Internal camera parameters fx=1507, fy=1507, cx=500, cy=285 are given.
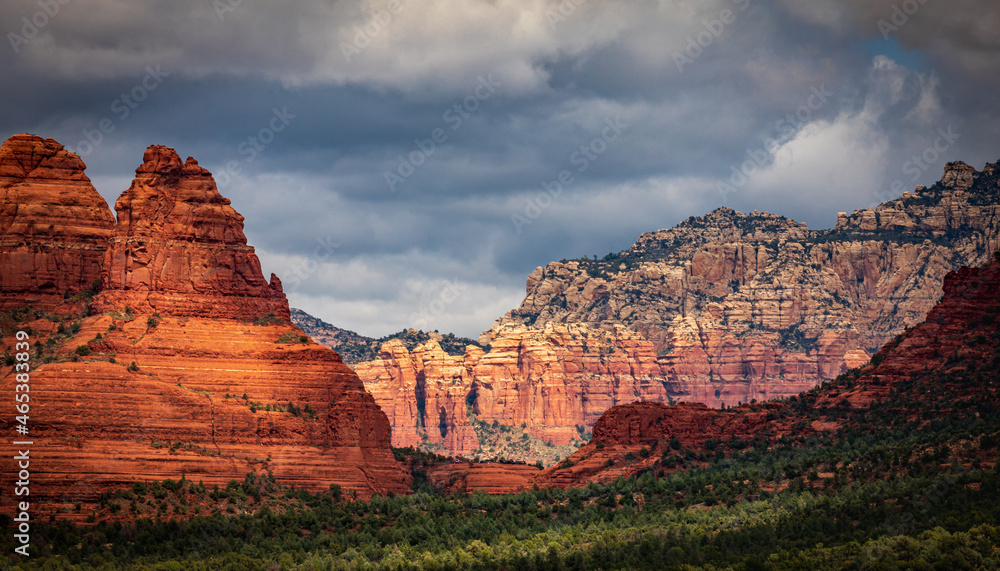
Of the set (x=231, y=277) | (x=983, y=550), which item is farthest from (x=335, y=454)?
(x=983, y=550)

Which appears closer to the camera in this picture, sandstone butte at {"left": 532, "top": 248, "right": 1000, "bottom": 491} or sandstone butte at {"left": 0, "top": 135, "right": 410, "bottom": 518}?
sandstone butte at {"left": 0, "top": 135, "right": 410, "bottom": 518}

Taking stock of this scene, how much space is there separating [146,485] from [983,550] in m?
64.0

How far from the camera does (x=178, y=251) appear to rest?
450ft

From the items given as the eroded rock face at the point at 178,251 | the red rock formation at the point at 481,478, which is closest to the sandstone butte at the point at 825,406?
the red rock formation at the point at 481,478

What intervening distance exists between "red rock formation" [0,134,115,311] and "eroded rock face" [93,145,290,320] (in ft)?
14.0

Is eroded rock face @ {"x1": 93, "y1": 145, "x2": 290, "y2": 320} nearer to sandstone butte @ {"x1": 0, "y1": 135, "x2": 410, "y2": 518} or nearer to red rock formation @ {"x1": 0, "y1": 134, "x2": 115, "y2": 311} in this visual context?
sandstone butte @ {"x1": 0, "y1": 135, "x2": 410, "y2": 518}

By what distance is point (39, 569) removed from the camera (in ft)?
339

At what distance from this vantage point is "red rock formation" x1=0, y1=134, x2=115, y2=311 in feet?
449

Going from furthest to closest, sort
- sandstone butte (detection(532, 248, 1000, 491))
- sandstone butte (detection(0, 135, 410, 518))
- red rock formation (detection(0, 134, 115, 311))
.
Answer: sandstone butte (detection(532, 248, 1000, 491)) < red rock formation (detection(0, 134, 115, 311)) < sandstone butte (detection(0, 135, 410, 518))

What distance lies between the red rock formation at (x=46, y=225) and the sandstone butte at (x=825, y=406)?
148ft

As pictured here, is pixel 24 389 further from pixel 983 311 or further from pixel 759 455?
pixel 983 311

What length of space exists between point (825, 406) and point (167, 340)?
2466 inches

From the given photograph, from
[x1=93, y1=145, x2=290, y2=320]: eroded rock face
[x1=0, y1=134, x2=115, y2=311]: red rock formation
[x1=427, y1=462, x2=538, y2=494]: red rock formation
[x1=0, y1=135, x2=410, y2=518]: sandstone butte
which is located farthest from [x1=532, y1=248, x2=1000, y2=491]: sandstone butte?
[x1=0, y1=134, x2=115, y2=311]: red rock formation

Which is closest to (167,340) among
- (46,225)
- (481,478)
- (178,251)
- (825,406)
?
(178,251)
